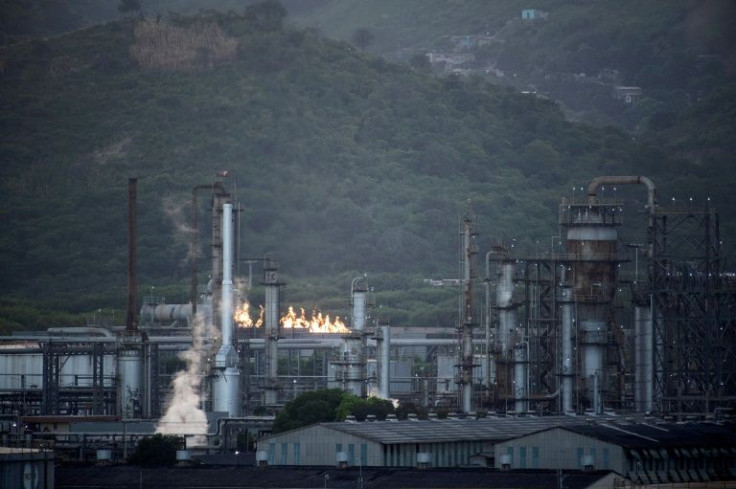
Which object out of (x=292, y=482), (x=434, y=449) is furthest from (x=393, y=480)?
(x=434, y=449)

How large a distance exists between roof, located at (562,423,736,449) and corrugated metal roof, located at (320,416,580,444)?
3088 millimetres

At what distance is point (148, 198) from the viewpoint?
191625 mm

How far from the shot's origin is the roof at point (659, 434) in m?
75.4

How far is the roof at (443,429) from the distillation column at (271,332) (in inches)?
795

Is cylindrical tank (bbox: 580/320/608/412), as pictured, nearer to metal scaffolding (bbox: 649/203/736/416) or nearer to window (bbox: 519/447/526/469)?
metal scaffolding (bbox: 649/203/736/416)

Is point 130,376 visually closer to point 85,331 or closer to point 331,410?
point 331,410

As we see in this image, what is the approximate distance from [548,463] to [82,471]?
626 inches

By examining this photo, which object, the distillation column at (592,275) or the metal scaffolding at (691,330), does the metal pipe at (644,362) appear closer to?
the metal scaffolding at (691,330)

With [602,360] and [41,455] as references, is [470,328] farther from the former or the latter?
[41,455]

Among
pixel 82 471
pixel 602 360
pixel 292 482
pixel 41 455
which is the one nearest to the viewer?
pixel 41 455

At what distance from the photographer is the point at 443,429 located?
8319cm

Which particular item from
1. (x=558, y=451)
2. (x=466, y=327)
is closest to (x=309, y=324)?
(x=466, y=327)

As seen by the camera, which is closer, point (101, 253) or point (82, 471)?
point (82, 471)

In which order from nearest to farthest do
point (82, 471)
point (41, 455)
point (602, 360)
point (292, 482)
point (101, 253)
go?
1. point (41, 455)
2. point (292, 482)
3. point (82, 471)
4. point (602, 360)
5. point (101, 253)
